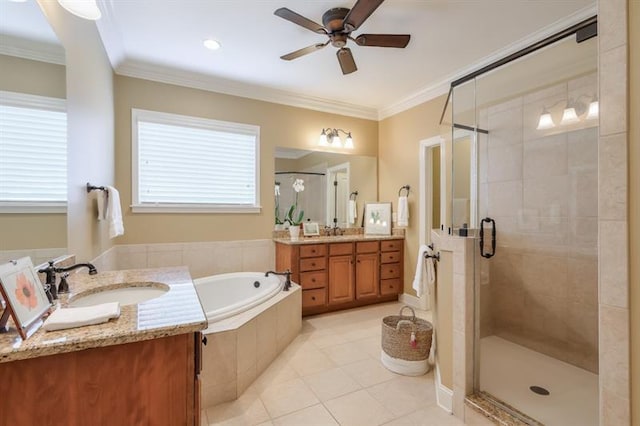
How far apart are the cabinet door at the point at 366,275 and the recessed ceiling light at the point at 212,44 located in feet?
8.79

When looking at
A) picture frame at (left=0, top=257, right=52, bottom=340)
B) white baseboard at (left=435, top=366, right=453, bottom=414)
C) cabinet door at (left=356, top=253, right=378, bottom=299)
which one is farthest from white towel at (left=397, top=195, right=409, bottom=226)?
picture frame at (left=0, top=257, right=52, bottom=340)

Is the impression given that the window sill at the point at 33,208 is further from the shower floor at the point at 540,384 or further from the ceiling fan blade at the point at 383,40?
the shower floor at the point at 540,384

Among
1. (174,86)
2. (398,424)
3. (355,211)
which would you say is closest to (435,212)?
(355,211)

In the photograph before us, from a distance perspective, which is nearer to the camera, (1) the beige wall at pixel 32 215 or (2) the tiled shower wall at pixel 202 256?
(1) the beige wall at pixel 32 215

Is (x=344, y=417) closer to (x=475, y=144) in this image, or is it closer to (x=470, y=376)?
(x=470, y=376)

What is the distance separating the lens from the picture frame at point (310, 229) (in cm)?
392

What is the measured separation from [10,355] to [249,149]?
3115 mm

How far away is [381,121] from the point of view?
448 centimetres

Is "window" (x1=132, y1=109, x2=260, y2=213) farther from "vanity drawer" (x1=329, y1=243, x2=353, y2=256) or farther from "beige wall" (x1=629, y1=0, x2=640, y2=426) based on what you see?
"beige wall" (x1=629, y1=0, x2=640, y2=426)

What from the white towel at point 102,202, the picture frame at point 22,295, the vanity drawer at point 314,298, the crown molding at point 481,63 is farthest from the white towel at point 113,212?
the crown molding at point 481,63

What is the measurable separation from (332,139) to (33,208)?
11.0ft

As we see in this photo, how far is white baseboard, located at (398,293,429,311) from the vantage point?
12.2 ft

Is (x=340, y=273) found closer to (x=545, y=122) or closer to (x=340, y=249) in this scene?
(x=340, y=249)

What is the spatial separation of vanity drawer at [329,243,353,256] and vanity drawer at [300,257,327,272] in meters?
0.14
